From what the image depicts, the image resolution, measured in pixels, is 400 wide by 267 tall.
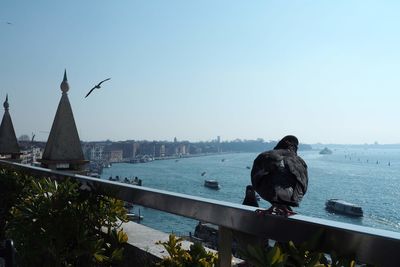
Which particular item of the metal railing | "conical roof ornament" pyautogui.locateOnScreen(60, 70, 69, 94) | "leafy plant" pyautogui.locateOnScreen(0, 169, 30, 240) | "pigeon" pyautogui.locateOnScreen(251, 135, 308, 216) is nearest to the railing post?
the metal railing

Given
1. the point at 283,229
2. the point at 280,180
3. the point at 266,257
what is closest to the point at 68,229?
the point at 280,180

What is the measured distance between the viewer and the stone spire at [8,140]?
11.8m

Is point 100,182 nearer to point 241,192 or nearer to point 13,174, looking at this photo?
point 13,174

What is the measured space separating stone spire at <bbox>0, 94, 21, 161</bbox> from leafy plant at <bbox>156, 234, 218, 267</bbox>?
10.1m

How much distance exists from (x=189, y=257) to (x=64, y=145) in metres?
6.09

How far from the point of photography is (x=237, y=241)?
2.48 metres

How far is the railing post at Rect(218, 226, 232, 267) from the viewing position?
2.48 metres

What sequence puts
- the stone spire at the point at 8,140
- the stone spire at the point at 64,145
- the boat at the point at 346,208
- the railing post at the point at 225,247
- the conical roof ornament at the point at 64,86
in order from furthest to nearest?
the boat at the point at 346,208 < the stone spire at the point at 8,140 < the conical roof ornament at the point at 64,86 < the stone spire at the point at 64,145 < the railing post at the point at 225,247

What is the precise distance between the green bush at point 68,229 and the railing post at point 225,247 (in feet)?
4.17

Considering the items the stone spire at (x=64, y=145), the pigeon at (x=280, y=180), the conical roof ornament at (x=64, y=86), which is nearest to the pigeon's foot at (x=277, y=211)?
the pigeon at (x=280, y=180)

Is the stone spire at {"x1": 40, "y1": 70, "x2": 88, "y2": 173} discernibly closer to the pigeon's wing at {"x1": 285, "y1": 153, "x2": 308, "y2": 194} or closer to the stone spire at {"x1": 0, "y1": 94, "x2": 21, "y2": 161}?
the stone spire at {"x1": 0, "y1": 94, "x2": 21, "y2": 161}

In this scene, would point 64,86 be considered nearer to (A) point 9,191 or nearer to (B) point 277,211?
(A) point 9,191

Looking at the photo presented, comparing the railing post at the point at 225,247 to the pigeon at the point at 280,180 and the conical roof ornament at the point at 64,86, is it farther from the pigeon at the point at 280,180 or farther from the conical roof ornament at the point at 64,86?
the conical roof ornament at the point at 64,86

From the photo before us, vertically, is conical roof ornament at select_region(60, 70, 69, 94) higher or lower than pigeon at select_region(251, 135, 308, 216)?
higher
